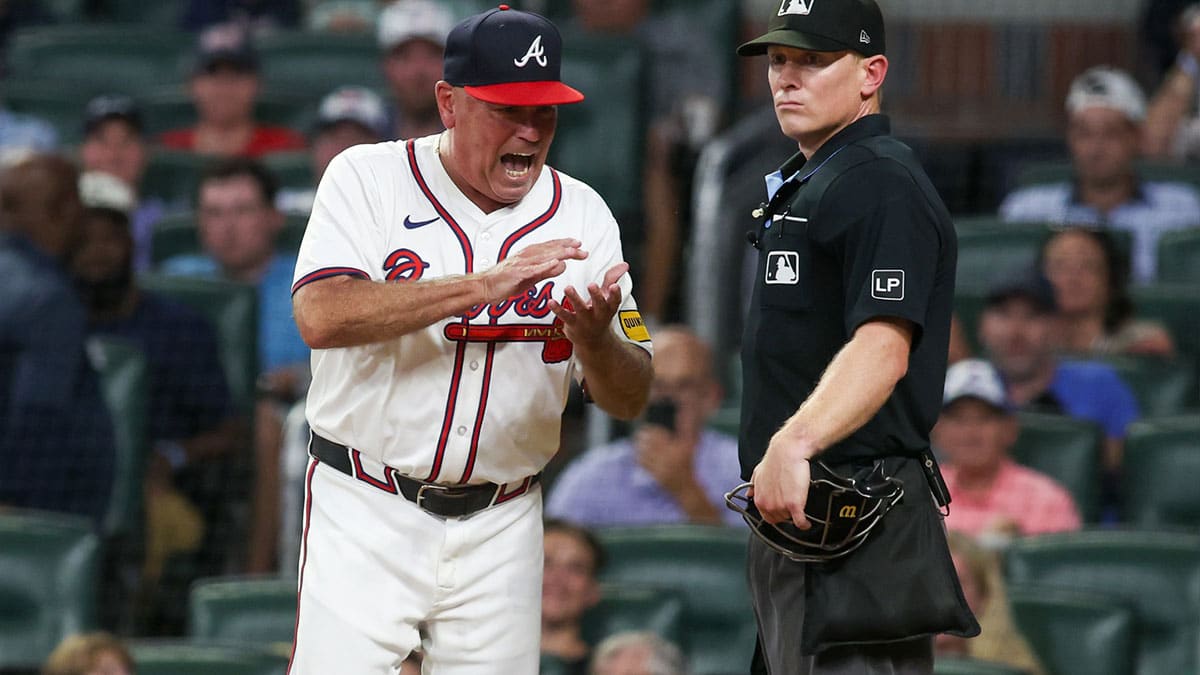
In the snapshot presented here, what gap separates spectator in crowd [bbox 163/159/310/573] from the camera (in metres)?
6.06

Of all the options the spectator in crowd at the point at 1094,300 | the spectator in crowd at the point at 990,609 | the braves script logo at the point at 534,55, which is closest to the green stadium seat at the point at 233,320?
the spectator in crowd at the point at 990,609

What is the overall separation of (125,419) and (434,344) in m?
2.99

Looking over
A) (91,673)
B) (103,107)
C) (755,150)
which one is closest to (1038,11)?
(755,150)

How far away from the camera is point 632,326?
3248 mm

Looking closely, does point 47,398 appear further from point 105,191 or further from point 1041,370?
point 1041,370

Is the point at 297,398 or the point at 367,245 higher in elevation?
the point at 367,245

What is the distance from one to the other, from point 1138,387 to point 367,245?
3.61m

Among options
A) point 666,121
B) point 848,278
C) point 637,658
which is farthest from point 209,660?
point 666,121

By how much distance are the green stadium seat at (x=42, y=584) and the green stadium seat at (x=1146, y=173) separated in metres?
3.64

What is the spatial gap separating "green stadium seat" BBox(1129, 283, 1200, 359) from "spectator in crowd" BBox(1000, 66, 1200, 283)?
426mm

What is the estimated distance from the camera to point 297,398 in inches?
237

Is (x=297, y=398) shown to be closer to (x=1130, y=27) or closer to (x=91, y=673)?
(x=91, y=673)

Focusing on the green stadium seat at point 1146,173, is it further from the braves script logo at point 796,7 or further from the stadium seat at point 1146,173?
the braves script logo at point 796,7

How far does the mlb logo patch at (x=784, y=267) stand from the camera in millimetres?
2863
